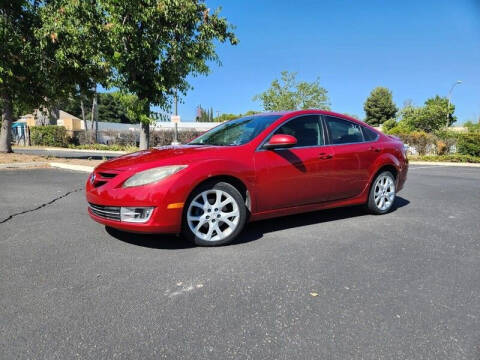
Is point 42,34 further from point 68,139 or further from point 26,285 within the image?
point 68,139

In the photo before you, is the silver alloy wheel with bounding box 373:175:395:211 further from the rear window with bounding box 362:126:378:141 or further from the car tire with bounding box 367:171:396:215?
the rear window with bounding box 362:126:378:141

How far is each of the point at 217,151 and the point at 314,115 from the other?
1.59m

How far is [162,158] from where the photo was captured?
3.66 meters

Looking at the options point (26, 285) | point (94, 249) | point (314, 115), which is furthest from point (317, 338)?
point (314, 115)

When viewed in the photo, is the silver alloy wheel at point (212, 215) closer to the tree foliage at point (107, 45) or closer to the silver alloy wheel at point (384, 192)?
the silver alloy wheel at point (384, 192)

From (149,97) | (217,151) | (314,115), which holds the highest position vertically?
(149,97)

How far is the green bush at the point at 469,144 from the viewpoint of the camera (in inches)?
822

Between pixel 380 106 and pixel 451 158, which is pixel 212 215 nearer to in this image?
pixel 451 158

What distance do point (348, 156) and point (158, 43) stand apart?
9062 mm

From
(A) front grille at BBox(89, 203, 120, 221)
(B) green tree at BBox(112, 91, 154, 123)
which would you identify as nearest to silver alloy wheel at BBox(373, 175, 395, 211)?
(A) front grille at BBox(89, 203, 120, 221)

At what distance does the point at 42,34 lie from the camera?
11.4 metres

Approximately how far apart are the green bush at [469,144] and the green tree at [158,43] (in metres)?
16.6

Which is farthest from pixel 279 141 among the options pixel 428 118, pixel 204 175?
pixel 428 118

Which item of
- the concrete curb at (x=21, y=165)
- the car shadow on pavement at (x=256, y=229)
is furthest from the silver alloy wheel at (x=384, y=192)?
the concrete curb at (x=21, y=165)
